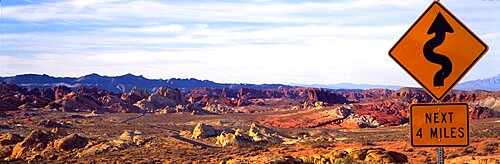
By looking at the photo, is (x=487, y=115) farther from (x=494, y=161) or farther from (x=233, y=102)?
(x=233, y=102)

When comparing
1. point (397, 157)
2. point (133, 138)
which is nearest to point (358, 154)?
point (397, 157)

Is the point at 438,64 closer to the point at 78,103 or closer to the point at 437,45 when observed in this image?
the point at 437,45

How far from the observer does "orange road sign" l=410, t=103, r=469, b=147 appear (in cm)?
513

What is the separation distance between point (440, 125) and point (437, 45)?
30.1 inches

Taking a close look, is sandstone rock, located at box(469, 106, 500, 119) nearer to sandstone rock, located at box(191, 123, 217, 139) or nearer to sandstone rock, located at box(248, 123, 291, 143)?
sandstone rock, located at box(248, 123, 291, 143)

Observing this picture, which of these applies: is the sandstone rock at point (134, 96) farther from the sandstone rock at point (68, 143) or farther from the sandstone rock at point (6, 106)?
the sandstone rock at point (68, 143)

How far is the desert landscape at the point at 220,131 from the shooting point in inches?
858

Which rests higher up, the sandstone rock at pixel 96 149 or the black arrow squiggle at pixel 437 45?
the black arrow squiggle at pixel 437 45

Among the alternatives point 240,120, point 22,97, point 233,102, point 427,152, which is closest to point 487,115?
point 240,120

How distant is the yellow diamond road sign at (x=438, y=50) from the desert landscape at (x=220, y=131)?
33.0 ft

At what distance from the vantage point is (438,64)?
5184mm

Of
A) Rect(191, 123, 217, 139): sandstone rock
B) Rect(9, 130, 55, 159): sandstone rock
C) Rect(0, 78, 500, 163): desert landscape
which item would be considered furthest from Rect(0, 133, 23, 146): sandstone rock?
Rect(191, 123, 217, 139): sandstone rock

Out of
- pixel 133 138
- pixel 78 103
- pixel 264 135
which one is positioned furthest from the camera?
pixel 78 103

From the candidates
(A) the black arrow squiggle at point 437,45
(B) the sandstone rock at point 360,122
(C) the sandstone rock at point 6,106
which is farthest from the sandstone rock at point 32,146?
(C) the sandstone rock at point 6,106
